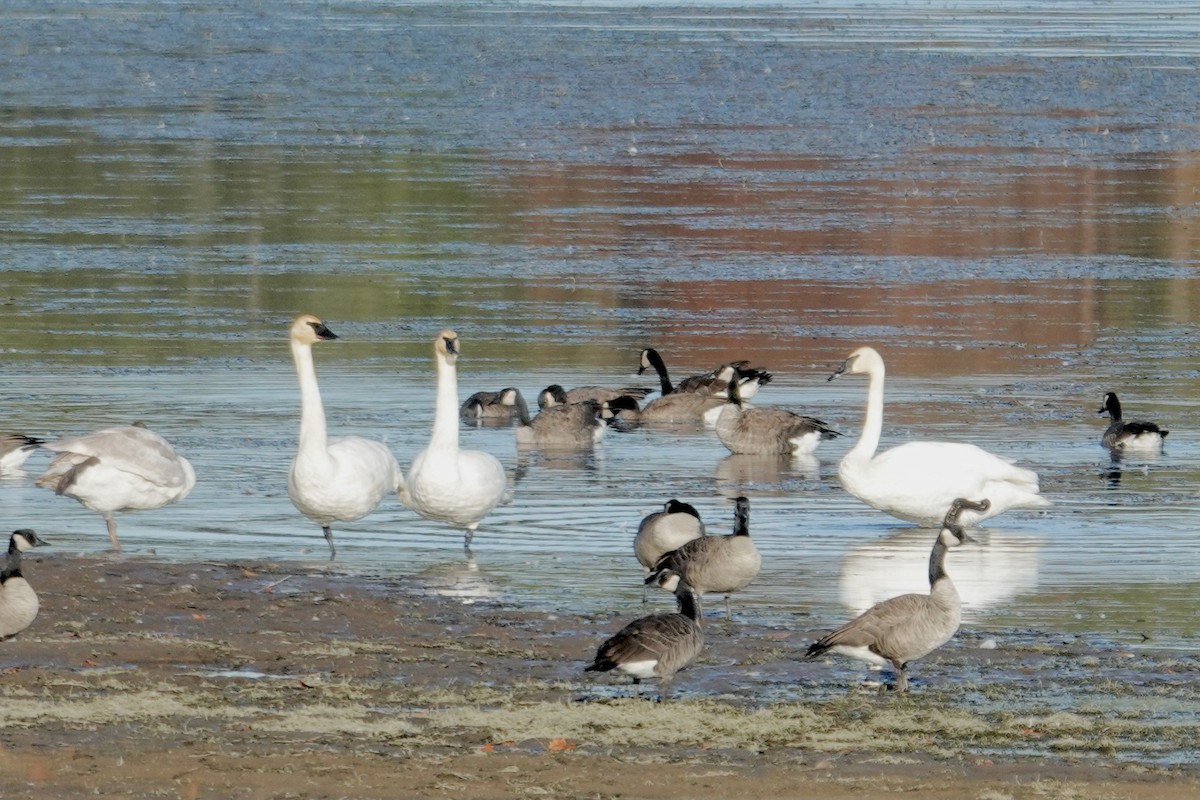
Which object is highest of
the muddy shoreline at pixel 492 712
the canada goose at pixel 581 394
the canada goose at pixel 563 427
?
the canada goose at pixel 581 394

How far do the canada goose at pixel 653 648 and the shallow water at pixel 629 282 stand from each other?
6.44ft

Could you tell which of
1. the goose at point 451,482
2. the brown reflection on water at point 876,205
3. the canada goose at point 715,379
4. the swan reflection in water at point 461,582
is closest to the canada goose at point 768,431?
the canada goose at point 715,379

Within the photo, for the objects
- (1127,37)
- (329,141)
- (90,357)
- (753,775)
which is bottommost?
(753,775)

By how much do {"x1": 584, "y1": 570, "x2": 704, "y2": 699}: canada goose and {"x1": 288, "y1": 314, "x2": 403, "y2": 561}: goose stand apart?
377cm

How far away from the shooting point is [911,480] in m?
14.4

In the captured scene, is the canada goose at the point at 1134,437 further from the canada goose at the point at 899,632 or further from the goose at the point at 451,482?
the canada goose at the point at 899,632


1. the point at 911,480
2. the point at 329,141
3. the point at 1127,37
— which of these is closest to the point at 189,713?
the point at 911,480

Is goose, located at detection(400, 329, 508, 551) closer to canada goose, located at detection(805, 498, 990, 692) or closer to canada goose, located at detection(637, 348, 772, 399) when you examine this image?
canada goose, located at detection(805, 498, 990, 692)

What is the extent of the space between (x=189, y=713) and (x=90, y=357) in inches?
450

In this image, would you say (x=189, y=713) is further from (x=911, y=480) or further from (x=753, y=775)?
(x=911, y=480)

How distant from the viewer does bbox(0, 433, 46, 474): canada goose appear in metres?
14.7

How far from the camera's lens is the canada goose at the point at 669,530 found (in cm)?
1212

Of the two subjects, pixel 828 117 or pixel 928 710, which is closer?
pixel 928 710

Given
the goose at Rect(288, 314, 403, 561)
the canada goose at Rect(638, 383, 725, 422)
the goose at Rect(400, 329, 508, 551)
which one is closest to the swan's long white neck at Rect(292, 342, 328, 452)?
the goose at Rect(288, 314, 403, 561)
